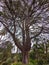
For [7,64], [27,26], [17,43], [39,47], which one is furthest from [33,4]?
[39,47]

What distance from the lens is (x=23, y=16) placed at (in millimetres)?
12852

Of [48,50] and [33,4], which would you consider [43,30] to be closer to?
[33,4]

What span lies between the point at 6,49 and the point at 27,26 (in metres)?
5.03

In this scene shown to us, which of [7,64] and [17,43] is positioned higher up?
[17,43]

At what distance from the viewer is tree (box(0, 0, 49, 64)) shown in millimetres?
12719

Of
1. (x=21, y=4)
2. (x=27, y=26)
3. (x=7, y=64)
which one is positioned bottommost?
(x=7, y=64)

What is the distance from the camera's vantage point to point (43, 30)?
45.4ft

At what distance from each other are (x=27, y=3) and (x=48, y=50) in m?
7.87

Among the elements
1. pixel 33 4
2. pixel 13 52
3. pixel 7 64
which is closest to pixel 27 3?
pixel 33 4

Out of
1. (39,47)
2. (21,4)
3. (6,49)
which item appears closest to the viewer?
(21,4)

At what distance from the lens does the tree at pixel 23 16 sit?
12.7 metres

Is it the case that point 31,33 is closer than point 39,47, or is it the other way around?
point 31,33

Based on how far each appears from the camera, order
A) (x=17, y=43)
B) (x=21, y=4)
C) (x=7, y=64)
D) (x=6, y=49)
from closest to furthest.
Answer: (x=21, y=4) → (x=17, y=43) → (x=7, y=64) → (x=6, y=49)

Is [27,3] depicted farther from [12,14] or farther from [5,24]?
[5,24]
